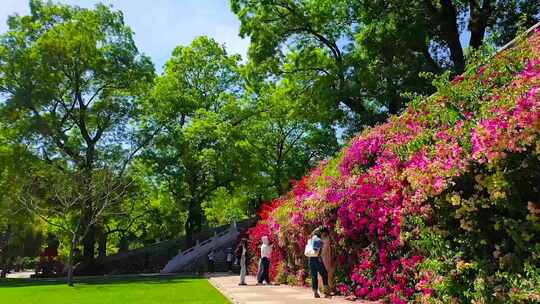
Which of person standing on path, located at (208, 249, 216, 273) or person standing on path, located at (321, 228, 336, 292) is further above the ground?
person standing on path, located at (208, 249, 216, 273)

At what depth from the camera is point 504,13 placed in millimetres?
25516

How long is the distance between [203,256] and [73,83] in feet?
48.3

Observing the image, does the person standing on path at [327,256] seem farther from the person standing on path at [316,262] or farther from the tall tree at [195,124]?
the tall tree at [195,124]

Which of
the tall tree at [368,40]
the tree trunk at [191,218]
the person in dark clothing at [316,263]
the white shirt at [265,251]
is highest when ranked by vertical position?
the tall tree at [368,40]

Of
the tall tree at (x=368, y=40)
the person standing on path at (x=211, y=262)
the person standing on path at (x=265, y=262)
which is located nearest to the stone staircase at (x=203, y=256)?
the person standing on path at (x=211, y=262)

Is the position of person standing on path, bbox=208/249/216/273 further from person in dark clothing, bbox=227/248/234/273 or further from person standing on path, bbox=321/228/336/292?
person standing on path, bbox=321/228/336/292

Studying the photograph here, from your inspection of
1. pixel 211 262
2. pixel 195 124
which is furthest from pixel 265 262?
pixel 195 124

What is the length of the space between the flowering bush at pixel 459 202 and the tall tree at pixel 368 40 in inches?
501

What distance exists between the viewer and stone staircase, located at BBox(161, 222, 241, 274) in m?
34.6

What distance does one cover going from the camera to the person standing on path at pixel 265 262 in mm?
18375

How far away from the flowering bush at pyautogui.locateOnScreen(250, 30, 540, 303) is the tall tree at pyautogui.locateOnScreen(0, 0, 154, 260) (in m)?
24.6

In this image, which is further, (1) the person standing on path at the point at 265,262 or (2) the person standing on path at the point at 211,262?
(2) the person standing on path at the point at 211,262

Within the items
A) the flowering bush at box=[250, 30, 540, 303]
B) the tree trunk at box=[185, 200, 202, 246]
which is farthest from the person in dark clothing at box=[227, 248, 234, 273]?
the flowering bush at box=[250, 30, 540, 303]

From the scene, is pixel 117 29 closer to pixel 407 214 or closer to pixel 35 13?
pixel 35 13
